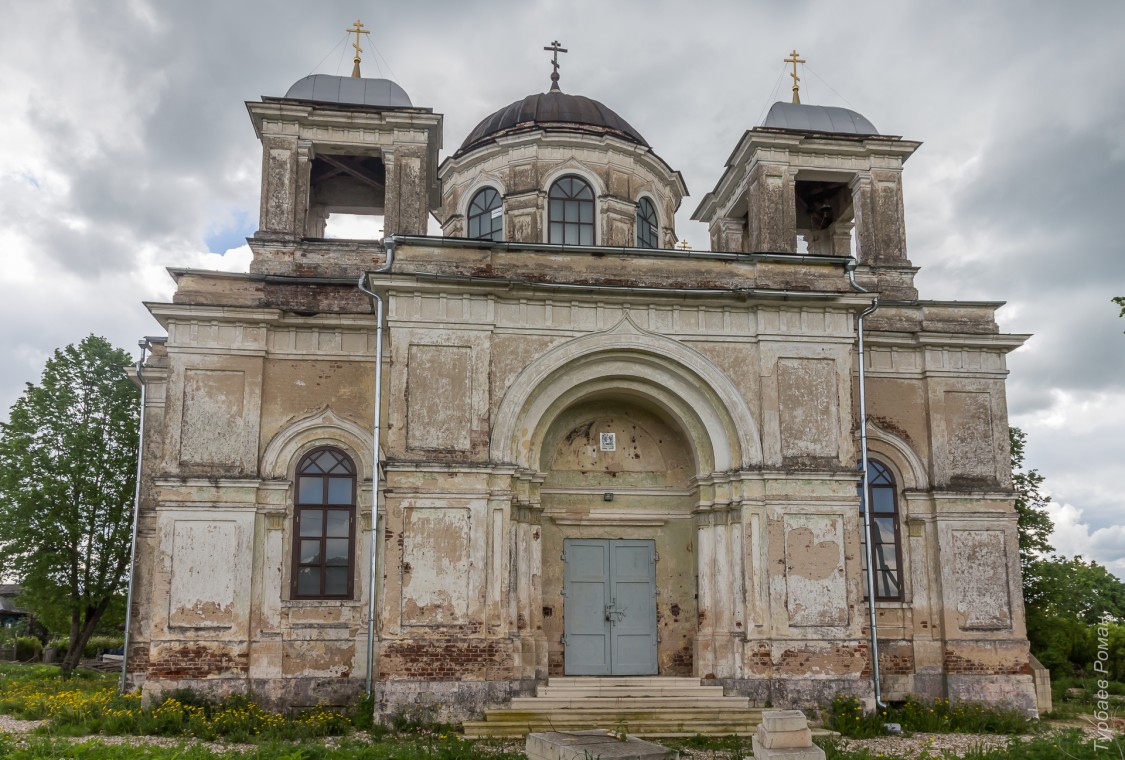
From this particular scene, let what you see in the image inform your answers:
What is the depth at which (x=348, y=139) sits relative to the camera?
56.2 feet

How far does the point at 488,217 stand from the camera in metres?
18.4

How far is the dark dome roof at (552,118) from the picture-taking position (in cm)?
1850

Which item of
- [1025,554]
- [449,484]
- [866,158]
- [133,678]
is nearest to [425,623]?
[449,484]

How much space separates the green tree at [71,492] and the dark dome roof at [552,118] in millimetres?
10816

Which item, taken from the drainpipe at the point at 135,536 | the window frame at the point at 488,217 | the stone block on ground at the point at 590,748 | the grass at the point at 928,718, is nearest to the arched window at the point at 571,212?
the window frame at the point at 488,217

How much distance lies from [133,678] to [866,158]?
50.3 ft

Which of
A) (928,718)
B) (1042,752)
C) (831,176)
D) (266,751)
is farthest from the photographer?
(831,176)

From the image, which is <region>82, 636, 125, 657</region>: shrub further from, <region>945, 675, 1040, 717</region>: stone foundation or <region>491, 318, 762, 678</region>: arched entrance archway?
<region>945, 675, 1040, 717</region>: stone foundation

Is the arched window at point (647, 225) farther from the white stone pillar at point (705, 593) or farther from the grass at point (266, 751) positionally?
the grass at point (266, 751)

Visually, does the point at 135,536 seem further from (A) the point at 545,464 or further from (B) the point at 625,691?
(B) the point at 625,691

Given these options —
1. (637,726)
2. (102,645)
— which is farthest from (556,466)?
(102,645)

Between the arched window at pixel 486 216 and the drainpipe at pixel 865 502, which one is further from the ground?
the arched window at pixel 486 216

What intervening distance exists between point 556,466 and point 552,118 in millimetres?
7277

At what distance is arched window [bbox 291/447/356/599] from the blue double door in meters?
3.42
